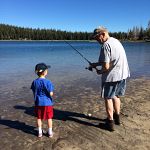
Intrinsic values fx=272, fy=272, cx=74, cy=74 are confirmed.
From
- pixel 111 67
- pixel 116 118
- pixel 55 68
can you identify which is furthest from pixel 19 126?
pixel 55 68

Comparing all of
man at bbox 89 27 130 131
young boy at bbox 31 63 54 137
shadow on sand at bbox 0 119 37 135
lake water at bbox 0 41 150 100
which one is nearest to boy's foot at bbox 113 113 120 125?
man at bbox 89 27 130 131

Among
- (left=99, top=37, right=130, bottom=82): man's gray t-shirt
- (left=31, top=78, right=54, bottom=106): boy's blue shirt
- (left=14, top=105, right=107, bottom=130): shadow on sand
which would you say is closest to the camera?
(left=31, top=78, right=54, bottom=106): boy's blue shirt

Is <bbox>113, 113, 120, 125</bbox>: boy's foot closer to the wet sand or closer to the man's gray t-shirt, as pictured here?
the wet sand

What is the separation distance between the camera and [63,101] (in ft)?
31.9

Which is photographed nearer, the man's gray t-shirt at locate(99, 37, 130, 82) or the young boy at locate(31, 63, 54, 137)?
the young boy at locate(31, 63, 54, 137)

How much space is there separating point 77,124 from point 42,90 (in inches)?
63.6

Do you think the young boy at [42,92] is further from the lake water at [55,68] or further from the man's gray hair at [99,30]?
the lake water at [55,68]

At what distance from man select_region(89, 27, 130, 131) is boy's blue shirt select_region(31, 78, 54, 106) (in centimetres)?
128

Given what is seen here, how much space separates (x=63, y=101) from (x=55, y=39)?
7471 inches

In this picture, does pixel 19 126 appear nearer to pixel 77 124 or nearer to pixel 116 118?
pixel 77 124

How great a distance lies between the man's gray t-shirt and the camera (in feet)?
20.2

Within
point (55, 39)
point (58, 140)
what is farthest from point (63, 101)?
point (55, 39)

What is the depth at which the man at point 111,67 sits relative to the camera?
616cm

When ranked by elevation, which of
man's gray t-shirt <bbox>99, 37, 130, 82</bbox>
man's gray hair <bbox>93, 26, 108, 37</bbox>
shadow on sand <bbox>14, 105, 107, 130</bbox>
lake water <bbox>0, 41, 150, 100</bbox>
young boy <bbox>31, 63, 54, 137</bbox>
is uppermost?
man's gray hair <bbox>93, 26, 108, 37</bbox>
